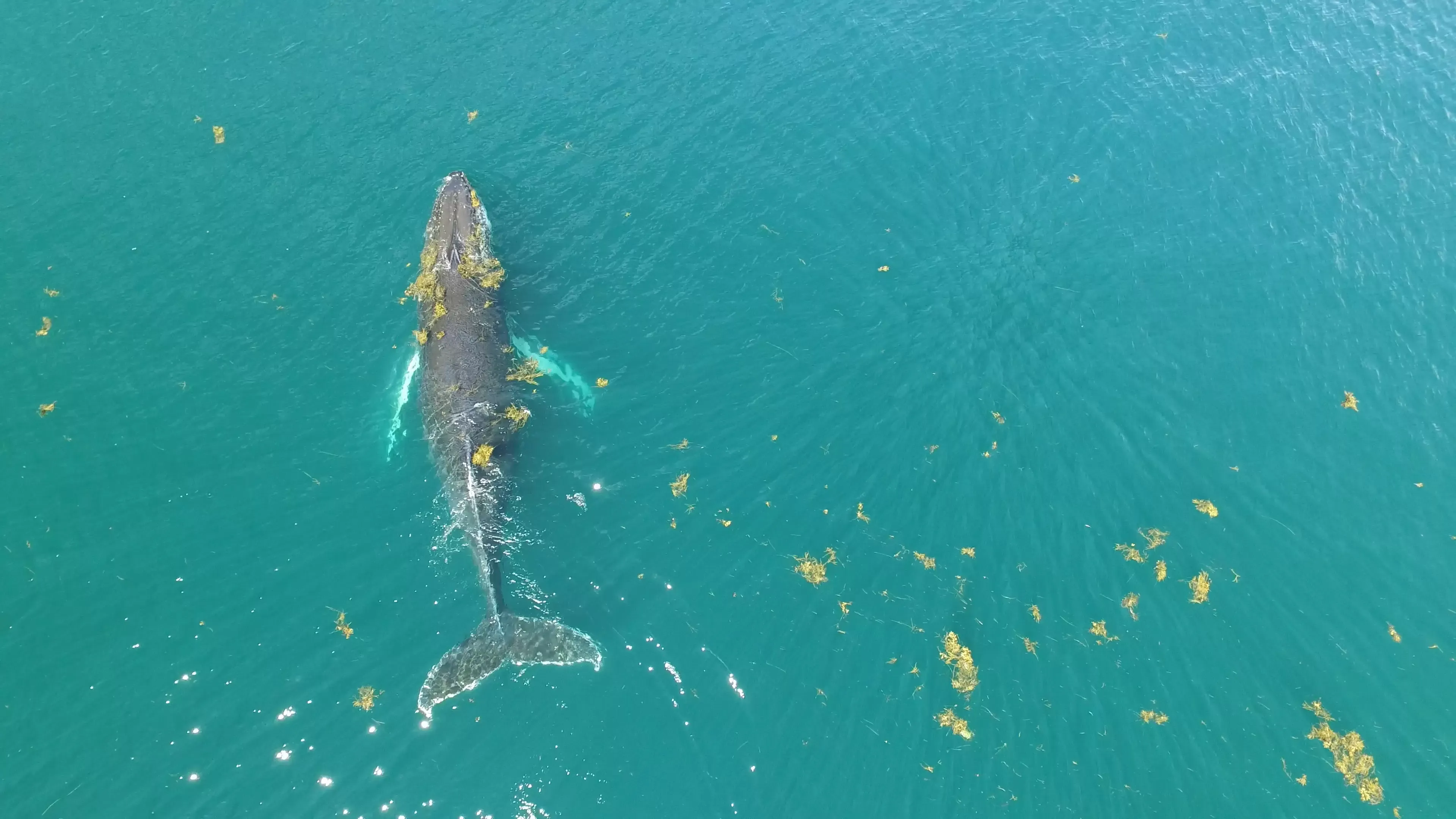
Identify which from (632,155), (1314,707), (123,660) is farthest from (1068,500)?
(123,660)

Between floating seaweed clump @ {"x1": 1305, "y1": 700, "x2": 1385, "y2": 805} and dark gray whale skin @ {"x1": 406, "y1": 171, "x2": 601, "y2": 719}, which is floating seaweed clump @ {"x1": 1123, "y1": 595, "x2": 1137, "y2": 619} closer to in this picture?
floating seaweed clump @ {"x1": 1305, "y1": 700, "x2": 1385, "y2": 805}

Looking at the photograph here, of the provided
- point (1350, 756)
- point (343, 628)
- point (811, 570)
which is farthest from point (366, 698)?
point (1350, 756)

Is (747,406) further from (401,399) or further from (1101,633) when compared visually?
(1101,633)

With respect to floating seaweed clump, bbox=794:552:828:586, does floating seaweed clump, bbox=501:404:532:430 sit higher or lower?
higher

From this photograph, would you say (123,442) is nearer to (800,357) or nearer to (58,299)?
(58,299)

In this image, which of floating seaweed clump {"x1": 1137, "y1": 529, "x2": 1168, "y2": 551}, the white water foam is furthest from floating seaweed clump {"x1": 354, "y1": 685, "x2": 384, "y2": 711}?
floating seaweed clump {"x1": 1137, "y1": 529, "x2": 1168, "y2": 551}

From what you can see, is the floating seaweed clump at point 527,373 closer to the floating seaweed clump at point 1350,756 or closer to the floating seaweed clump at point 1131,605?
the floating seaweed clump at point 1131,605
